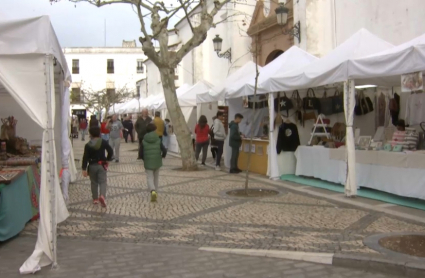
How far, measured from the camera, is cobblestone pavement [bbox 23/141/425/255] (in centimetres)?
636

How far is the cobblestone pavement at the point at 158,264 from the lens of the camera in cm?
520

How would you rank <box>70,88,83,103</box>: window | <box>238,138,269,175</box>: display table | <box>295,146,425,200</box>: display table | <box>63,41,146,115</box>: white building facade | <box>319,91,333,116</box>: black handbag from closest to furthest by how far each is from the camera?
<box>295,146,425,200</box>: display table, <box>319,91,333,116</box>: black handbag, <box>238,138,269,175</box>: display table, <box>70,88,83,103</box>: window, <box>63,41,146,115</box>: white building facade

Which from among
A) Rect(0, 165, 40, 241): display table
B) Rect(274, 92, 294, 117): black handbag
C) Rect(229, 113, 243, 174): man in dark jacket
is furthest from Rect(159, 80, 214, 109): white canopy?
Rect(0, 165, 40, 241): display table

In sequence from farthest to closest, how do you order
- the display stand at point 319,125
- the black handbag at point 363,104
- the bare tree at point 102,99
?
the bare tree at point 102,99 < the black handbag at point 363,104 < the display stand at point 319,125

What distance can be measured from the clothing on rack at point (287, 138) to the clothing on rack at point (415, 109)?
264 cm

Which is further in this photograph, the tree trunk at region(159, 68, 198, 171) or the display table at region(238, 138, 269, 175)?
the tree trunk at region(159, 68, 198, 171)

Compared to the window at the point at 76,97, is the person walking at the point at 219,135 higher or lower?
lower

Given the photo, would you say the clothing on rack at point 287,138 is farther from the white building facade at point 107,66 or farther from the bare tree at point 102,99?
the white building facade at point 107,66

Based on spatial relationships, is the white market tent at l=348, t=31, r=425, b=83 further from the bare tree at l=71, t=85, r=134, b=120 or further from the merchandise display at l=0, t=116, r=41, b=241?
the bare tree at l=71, t=85, r=134, b=120

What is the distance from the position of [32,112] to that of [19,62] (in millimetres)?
587

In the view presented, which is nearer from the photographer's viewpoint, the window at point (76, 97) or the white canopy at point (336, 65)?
the white canopy at point (336, 65)

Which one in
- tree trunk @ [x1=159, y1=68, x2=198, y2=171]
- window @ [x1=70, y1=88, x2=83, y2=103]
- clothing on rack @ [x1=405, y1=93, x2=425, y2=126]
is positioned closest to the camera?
clothing on rack @ [x1=405, y1=93, x2=425, y2=126]

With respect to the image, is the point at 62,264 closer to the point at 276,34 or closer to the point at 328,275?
the point at 328,275

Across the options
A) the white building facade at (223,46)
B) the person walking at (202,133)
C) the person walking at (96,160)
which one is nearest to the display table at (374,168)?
the person walking at (202,133)
